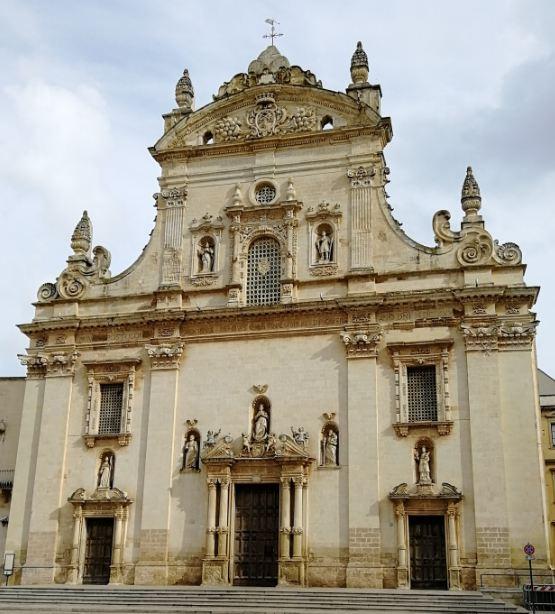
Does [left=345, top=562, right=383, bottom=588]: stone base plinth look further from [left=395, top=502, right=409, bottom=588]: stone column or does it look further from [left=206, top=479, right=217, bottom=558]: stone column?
[left=206, top=479, right=217, bottom=558]: stone column

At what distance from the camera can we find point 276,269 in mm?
29172

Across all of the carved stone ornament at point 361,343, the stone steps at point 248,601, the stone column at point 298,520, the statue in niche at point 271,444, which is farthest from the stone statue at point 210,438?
the carved stone ornament at point 361,343

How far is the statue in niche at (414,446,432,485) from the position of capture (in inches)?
989

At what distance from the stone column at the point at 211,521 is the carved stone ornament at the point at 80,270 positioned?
30.4ft

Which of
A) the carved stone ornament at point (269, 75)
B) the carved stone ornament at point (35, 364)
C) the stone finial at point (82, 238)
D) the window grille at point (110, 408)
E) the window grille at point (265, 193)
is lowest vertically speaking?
the window grille at point (110, 408)

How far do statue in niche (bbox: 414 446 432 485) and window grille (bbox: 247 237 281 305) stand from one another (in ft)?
23.7

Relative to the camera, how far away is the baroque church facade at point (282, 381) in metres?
25.1

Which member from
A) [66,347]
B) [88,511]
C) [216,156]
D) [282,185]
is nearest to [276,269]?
[282,185]

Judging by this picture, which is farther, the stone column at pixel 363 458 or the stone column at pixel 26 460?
the stone column at pixel 26 460

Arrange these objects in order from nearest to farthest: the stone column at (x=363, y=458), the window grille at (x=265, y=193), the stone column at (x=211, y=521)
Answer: the stone column at (x=363, y=458), the stone column at (x=211, y=521), the window grille at (x=265, y=193)

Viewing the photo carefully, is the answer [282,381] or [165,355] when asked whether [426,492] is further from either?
[165,355]

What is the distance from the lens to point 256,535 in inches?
1040

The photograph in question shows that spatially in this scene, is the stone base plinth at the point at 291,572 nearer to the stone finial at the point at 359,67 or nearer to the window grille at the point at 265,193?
the window grille at the point at 265,193

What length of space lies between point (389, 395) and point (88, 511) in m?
10.9
